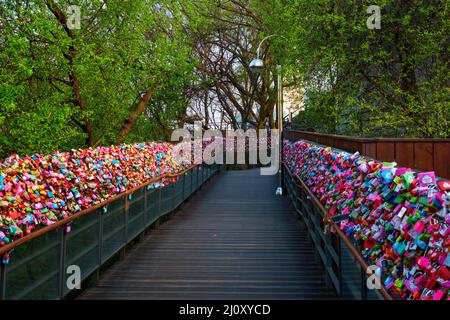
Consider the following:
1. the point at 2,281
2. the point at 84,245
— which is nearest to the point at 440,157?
the point at 84,245

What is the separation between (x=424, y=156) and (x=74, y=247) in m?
5.77

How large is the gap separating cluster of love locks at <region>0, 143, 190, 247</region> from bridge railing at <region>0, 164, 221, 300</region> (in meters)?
0.45

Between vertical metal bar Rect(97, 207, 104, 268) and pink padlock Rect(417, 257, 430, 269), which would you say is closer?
pink padlock Rect(417, 257, 430, 269)

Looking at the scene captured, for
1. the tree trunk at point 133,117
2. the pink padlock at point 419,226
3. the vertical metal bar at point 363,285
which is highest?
the tree trunk at point 133,117

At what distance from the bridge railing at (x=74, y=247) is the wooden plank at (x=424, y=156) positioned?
448 centimetres

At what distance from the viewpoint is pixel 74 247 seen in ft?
19.1

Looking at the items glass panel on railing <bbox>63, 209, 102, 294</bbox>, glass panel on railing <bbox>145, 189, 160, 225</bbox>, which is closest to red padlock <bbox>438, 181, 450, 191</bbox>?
glass panel on railing <bbox>63, 209, 102, 294</bbox>

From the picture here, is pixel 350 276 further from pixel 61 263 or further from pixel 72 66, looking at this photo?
pixel 72 66

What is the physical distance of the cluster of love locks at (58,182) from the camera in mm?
5656

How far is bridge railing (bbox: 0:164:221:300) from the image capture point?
14.6 feet

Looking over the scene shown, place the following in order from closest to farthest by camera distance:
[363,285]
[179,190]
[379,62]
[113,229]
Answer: [363,285] → [113,229] → [179,190] → [379,62]

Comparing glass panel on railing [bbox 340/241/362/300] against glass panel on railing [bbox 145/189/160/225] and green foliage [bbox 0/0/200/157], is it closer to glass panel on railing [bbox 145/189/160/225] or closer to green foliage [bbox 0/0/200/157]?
glass panel on railing [bbox 145/189/160/225]

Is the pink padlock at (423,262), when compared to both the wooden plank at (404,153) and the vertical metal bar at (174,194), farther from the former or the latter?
the vertical metal bar at (174,194)

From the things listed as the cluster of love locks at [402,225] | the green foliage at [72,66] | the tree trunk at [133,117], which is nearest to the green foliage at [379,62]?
the green foliage at [72,66]
